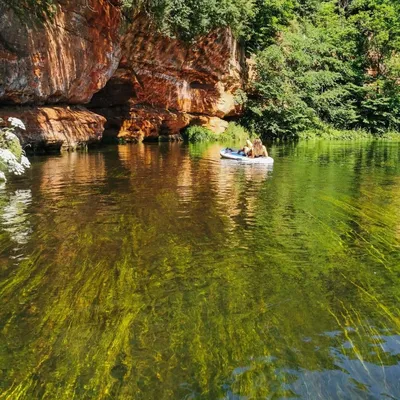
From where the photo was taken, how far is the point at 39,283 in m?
4.84

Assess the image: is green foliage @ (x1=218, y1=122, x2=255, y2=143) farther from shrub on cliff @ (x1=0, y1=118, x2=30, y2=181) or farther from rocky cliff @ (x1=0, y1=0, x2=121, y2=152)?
shrub on cliff @ (x1=0, y1=118, x2=30, y2=181)

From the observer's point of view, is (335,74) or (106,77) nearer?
(106,77)

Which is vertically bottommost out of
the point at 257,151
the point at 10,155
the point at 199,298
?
the point at 199,298

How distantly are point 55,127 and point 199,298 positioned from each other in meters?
16.2

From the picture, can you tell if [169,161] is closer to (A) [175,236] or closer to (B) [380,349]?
(A) [175,236]

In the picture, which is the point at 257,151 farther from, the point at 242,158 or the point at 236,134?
the point at 236,134

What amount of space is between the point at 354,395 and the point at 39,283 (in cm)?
339

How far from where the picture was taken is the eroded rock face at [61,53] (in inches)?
629

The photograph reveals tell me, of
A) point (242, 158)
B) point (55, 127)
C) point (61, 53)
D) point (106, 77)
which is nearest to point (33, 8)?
point (61, 53)

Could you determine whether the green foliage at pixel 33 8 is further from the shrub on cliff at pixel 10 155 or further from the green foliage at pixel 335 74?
the green foliage at pixel 335 74

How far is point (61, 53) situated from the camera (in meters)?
18.1

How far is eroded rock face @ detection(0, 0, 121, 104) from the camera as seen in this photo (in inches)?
629

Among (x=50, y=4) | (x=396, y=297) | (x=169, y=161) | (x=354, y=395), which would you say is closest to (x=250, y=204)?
(x=396, y=297)

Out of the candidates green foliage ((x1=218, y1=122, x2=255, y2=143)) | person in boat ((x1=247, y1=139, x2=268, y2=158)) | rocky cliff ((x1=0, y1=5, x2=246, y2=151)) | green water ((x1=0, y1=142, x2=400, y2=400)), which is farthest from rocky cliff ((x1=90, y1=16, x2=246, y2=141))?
green water ((x1=0, y1=142, x2=400, y2=400))
